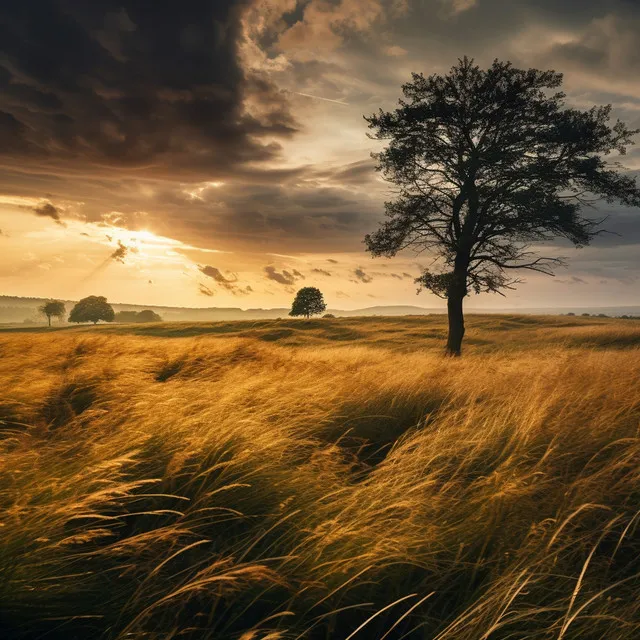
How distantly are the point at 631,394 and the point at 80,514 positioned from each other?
18.8 feet

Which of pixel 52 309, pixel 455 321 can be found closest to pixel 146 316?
pixel 52 309

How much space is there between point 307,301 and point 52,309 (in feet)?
314

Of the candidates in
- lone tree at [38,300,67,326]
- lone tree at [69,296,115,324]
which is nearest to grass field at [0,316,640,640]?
lone tree at [69,296,115,324]

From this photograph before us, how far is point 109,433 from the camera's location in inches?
158

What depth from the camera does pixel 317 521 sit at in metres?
2.58

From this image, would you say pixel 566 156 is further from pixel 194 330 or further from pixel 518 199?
pixel 194 330

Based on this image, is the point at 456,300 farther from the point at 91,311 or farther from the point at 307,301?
the point at 91,311

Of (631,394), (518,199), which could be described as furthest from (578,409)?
(518,199)

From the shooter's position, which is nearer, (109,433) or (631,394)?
(109,433)

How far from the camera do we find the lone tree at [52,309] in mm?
128375

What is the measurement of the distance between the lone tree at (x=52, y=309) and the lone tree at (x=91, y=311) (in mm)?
30374

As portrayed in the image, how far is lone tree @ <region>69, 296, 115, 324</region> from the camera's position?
102688mm

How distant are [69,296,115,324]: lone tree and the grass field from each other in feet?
357

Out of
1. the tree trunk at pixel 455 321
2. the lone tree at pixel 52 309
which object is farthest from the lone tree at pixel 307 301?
the lone tree at pixel 52 309
